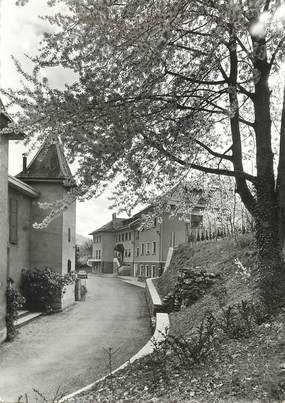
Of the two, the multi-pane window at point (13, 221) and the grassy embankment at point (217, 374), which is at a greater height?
the multi-pane window at point (13, 221)

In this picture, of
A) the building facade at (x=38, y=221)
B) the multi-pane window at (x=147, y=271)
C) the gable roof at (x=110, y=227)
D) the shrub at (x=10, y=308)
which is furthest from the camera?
the gable roof at (x=110, y=227)

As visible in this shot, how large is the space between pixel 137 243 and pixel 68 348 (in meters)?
36.1

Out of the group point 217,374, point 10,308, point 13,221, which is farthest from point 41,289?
point 217,374

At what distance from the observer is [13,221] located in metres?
17.8

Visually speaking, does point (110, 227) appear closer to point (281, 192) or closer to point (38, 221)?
point (38, 221)

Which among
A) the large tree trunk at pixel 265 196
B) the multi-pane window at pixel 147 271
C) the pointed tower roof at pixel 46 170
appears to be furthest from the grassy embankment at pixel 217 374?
the multi-pane window at pixel 147 271

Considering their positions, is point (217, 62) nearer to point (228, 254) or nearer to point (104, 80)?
point (104, 80)

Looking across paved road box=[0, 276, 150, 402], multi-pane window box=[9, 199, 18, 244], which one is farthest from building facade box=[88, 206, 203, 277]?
multi-pane window box=[9, 199, 18, 244]

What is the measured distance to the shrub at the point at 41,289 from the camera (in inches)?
754

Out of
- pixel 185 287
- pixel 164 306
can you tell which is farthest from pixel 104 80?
pixel 164 306

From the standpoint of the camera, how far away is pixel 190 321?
1092 centimetres

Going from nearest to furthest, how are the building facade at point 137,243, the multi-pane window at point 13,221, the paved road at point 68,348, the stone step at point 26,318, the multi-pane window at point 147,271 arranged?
1. the paved road at point 68,348
2. the stone step at point 26,318
3. the multi-pane window at point 13,221
4. the building facade at point 137,243
5. the multi-pane window at point 147,271

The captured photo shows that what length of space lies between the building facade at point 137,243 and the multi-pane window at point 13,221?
522 centimetres

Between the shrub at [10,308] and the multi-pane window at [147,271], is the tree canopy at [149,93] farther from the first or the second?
the multi-pane window at [147,271]
